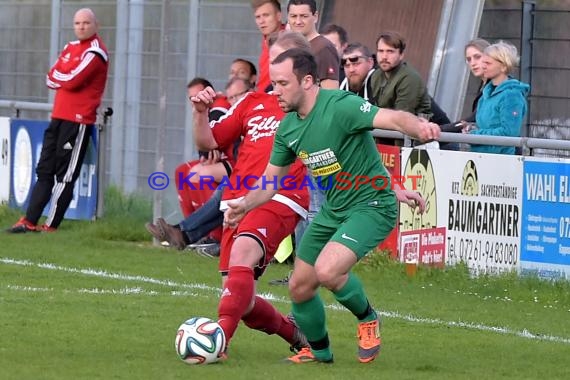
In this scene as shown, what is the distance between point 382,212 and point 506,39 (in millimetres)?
7831

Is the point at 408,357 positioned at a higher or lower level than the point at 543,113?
lower

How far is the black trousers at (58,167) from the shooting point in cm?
1495

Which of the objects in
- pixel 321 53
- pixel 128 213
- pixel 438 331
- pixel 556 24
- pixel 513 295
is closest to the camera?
pixel 438 331

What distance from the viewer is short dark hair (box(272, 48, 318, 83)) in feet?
25.0

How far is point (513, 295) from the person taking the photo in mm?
11016

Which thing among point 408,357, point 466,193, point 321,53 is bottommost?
point 408,357

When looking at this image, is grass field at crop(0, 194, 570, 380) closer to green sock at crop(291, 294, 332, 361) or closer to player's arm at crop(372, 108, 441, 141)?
green sock at crop(291, 294, 332, 361)

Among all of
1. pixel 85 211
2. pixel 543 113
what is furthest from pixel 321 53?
pixel 85 211

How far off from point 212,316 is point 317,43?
2139 millimetres

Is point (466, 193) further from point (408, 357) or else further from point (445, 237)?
point (408, 357)

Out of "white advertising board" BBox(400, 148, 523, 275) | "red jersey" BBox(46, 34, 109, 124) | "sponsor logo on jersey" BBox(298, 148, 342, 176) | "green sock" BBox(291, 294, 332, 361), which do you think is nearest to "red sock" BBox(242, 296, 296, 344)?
"green sock" BBox(291, 294, 332, 361)

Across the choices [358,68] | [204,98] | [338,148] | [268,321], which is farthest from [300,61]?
[358,68]

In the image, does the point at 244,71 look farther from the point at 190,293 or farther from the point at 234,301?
Result: the point at 234,301

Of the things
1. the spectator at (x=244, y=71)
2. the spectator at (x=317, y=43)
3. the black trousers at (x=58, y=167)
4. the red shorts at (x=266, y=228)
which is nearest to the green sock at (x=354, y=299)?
the red shorts at (x=266, y=228)
